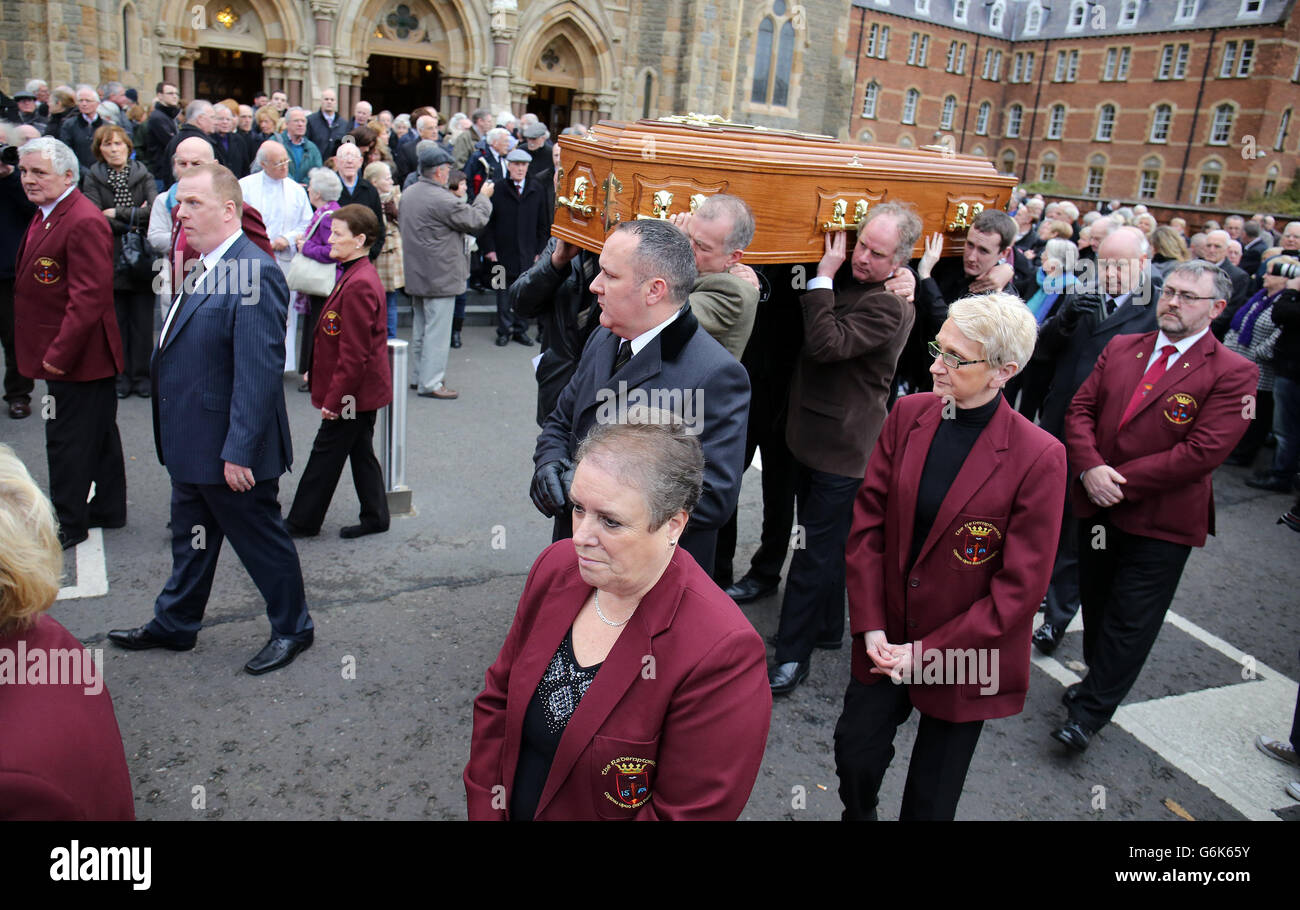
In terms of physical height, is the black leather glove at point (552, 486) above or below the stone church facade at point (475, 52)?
below

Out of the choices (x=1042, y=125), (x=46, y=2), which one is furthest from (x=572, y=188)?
(x=1042, y=125)

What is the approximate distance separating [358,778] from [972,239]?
3975 mm

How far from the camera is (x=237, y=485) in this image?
12.5 feet

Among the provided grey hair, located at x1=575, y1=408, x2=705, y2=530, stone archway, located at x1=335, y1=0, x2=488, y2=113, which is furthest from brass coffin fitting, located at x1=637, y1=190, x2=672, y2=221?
stone archway, located at x1=335, y1=0, x2=488, y2=113

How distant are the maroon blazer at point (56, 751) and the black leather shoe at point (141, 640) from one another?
2.54 metres

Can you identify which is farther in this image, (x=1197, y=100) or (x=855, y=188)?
(x=1197, y=100)

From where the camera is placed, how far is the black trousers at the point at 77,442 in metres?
5.00

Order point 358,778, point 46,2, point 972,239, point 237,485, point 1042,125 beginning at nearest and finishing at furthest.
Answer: point 358,778 → point 237,485 → point 972,239 → point 46,2 → point 1042,125

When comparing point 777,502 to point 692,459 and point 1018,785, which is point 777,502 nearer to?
point 1018,785

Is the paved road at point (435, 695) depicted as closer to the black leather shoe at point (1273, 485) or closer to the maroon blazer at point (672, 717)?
the maroon blazer at point (672, 717)

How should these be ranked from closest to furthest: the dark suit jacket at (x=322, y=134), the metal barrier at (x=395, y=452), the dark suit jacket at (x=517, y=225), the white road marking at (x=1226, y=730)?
the white road marking at (x=1226, y=730) → the metal barrier at (x=395, y=452) → the dark suit jacket at (x=517, y=225) → the dark suit jacket at (x=322, y=134)

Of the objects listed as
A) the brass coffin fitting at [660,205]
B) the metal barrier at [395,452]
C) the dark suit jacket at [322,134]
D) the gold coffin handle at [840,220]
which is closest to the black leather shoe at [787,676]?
the gold coffin handle at [840,220]

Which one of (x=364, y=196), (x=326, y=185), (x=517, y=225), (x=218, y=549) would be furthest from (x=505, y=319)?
(x=218, y=549)

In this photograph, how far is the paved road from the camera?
350 cm
